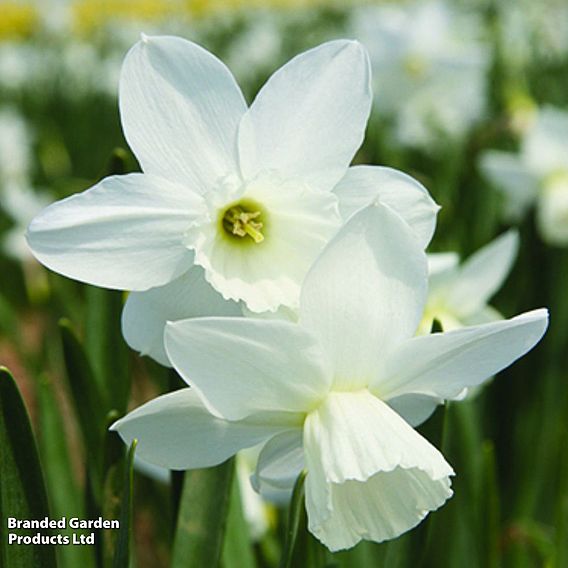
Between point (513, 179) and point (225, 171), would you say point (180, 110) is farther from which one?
point (513, 179)

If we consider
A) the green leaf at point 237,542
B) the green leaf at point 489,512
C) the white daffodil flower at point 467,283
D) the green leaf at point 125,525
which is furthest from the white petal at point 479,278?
the green leaf at point 125,525

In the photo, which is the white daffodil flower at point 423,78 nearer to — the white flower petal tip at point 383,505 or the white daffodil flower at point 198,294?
the white daffodil flower at point 198,294

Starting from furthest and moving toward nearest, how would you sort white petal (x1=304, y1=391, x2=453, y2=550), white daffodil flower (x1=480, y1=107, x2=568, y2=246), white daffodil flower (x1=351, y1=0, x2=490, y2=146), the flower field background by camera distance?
white daffodil flower (x1=351, y1=0, x2=490, y2=146) → white daffodil flower (x1=480, y1=107, x2=568, y2=246) → the flower field background → white petal (x1=304, y1=391, x2=453, y2=550)

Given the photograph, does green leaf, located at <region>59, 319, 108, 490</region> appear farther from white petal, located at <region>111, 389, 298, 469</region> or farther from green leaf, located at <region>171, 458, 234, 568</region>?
white petal, located at <region>111, 389, 298, 469</region>

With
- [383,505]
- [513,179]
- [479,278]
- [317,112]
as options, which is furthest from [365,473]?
[513,179]

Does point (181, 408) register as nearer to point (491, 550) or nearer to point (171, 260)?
point (171, 260)

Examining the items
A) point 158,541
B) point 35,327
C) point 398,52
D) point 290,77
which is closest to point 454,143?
point 398,52

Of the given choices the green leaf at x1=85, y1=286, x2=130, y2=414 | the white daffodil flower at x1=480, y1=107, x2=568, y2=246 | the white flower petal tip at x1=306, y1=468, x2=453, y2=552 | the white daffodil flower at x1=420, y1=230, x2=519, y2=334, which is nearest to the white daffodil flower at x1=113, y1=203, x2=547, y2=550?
the white flower petal tip at x1=306, y1=468, x2=453, y2=552
